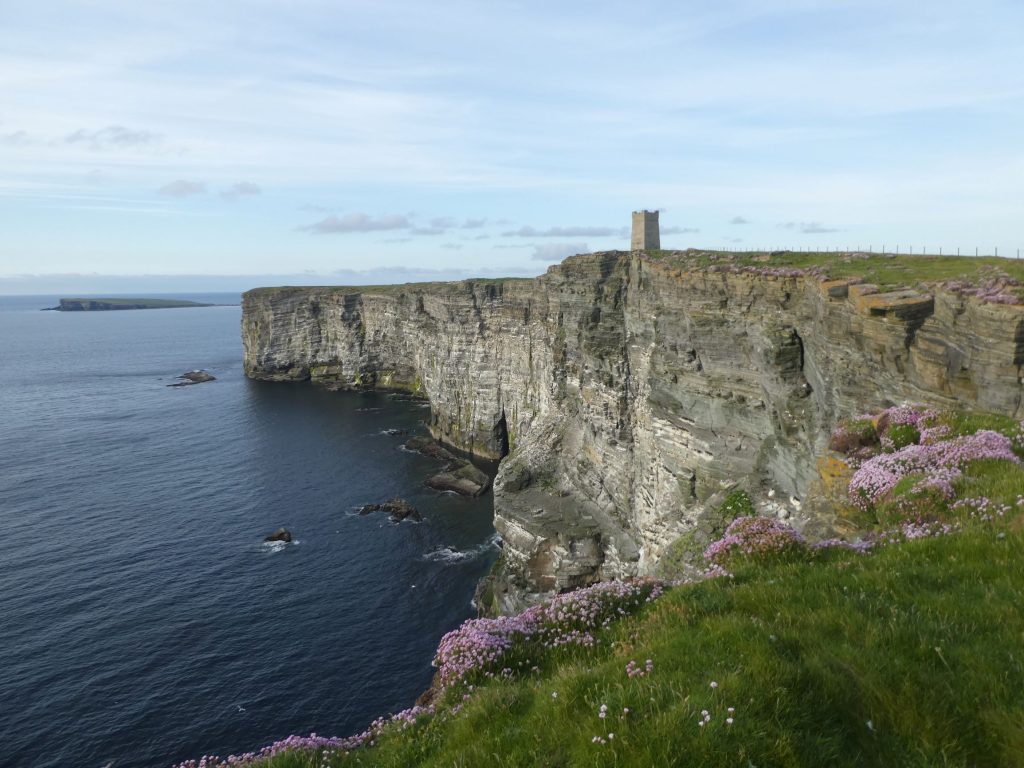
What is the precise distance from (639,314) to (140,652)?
42.4 meters

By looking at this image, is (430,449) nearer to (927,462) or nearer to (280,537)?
(280,537)

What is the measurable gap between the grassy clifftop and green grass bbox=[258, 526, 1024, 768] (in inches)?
0.8

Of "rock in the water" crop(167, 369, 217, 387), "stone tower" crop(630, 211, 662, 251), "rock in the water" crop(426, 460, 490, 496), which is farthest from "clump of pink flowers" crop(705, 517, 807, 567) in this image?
"rock in the water" crop(167, 369, 217, 387)

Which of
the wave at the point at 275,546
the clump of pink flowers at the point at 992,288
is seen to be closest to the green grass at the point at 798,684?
the clump of pink flowers at the point at 992,288

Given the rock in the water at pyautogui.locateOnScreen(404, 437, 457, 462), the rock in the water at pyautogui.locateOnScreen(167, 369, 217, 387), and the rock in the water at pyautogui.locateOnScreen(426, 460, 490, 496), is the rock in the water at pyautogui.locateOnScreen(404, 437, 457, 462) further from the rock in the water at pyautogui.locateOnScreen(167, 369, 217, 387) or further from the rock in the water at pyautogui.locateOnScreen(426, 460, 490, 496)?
the rock in the water at pyautogui.locateOnScreen(167, 369, 217, 387)

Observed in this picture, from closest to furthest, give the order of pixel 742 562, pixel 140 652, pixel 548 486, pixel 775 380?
1. pixel 742 562
2. pixel 775 380
3. pixel 140 652
4. pixel 548 486

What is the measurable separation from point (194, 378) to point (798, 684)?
6219 inches

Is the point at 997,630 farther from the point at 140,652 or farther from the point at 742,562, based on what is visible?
the point at 140,652

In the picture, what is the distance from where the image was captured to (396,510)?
213 feet

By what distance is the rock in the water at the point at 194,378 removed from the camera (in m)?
141

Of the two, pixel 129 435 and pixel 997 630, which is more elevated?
pixel 997 630

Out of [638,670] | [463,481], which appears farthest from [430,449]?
[638,670]

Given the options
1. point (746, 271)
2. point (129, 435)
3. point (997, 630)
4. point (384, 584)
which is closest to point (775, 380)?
point (746, 271)

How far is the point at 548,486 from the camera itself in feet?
188
